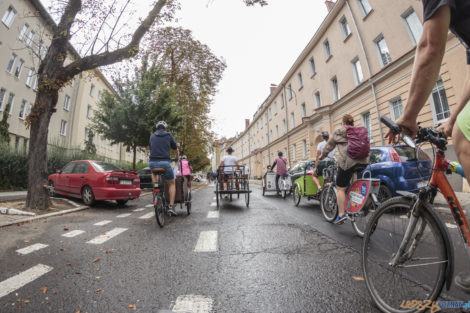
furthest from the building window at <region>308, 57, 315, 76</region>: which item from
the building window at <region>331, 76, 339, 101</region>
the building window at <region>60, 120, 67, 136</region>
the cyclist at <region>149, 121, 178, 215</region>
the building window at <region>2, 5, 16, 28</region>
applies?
the building window at <region>60, 120, 67, 136</region>

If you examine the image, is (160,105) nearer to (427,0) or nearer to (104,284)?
(104,284)

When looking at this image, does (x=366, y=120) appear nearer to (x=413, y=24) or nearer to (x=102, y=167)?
(x=413, y=24)

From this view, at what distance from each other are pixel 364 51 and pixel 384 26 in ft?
5.97

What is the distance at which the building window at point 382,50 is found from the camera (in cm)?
1457

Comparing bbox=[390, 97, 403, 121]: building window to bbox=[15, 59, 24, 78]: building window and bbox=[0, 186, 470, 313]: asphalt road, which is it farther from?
bbox=[15, 59, 24, 78]: building window

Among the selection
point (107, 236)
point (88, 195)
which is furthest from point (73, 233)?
point (88, 195)

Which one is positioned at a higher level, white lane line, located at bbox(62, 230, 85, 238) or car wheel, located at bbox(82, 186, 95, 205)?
car wheel, located at bbox(82, 186, 95, 205)

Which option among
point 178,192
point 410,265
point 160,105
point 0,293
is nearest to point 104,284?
point 0,293

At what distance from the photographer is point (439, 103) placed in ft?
36.1

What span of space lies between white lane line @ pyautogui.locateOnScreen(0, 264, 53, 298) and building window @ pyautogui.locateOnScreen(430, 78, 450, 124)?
14.1m

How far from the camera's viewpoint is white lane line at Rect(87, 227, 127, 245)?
374 centimetres

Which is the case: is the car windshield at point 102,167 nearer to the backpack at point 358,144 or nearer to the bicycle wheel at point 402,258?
the backpack at point 358,144

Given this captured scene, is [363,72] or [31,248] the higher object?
[363,72]

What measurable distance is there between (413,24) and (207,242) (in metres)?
15.7
